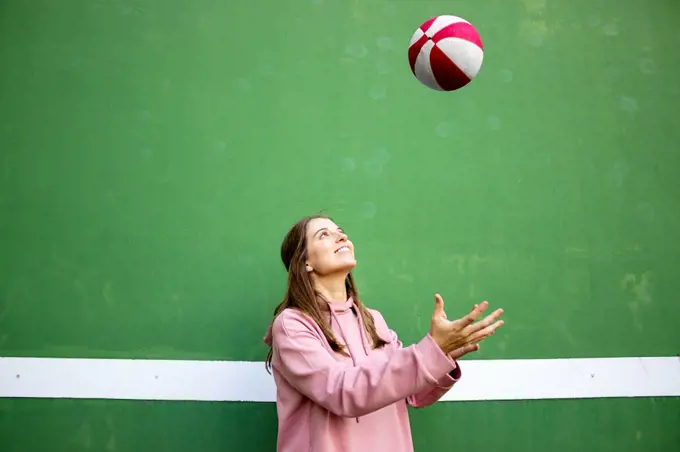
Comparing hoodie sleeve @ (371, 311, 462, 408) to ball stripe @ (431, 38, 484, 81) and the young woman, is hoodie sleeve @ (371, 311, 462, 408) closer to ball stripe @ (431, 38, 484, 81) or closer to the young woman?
the young woman

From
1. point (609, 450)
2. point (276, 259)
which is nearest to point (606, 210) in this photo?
point (609, 450)

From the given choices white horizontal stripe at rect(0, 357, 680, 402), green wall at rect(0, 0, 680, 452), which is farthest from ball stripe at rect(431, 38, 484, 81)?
white horizontal stripe at rect(0, 357, 680, 402)

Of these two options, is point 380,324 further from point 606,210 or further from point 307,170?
point 606,210

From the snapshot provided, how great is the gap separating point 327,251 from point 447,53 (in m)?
0.93

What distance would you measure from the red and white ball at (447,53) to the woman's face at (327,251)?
2.46 ft

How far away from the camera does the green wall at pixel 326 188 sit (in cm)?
295

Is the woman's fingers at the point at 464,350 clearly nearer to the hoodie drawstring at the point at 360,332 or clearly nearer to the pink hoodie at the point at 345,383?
the pink hoodie at the point at 345,383

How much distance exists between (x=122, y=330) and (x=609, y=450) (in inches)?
95.0

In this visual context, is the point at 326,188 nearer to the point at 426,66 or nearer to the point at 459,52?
the point at 426,66

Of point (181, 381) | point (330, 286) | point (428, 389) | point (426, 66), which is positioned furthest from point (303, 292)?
point (426, 66)

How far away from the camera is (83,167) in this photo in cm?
309

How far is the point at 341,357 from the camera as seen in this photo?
2355 millimetres

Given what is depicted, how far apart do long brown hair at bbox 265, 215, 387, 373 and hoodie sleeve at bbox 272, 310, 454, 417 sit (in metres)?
0.06

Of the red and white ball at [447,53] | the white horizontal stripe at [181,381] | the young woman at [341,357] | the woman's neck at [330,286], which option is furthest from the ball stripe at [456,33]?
the white horizontal stripe at [181,381]
